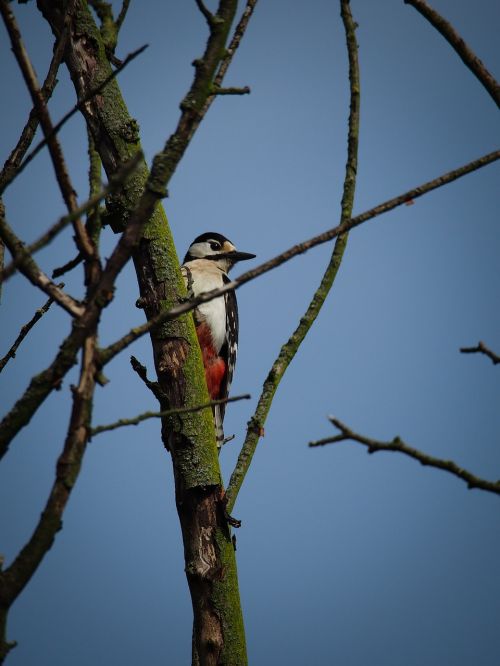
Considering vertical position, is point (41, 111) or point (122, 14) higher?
point (122, 14)

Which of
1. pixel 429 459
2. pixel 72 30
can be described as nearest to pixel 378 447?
pixel 429 459

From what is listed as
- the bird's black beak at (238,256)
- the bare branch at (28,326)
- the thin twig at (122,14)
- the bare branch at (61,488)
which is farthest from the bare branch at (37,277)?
the bird's black beak at (238,256)

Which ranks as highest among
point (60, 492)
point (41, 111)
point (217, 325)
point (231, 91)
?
point (217, 325)

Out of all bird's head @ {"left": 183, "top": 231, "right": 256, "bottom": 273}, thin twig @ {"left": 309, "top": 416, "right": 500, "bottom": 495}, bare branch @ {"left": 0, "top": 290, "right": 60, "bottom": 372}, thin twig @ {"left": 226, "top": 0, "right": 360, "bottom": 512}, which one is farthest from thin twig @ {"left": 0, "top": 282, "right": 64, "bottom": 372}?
bird's head @ {"left": 183, "top": 231, "right": 256, "bottom": 273}

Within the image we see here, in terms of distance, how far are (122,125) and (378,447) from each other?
231 cm

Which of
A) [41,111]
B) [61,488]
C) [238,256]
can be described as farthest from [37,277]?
[238,256]

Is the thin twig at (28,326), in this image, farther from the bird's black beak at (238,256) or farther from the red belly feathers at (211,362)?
the bird's black beak at (238,256)

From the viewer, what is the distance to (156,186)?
1.78 m

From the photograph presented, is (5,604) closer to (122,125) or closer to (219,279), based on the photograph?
(122,125)

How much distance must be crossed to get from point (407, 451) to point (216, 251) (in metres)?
6.47

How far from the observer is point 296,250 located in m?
1.82

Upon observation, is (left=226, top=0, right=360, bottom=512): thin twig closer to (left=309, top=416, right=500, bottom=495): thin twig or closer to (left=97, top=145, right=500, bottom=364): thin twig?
(left=97, top=145, right=500, bottom=364): thin twig

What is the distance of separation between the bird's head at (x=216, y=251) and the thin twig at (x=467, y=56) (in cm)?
563

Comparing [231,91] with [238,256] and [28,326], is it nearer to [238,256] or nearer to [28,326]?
[28,326]
